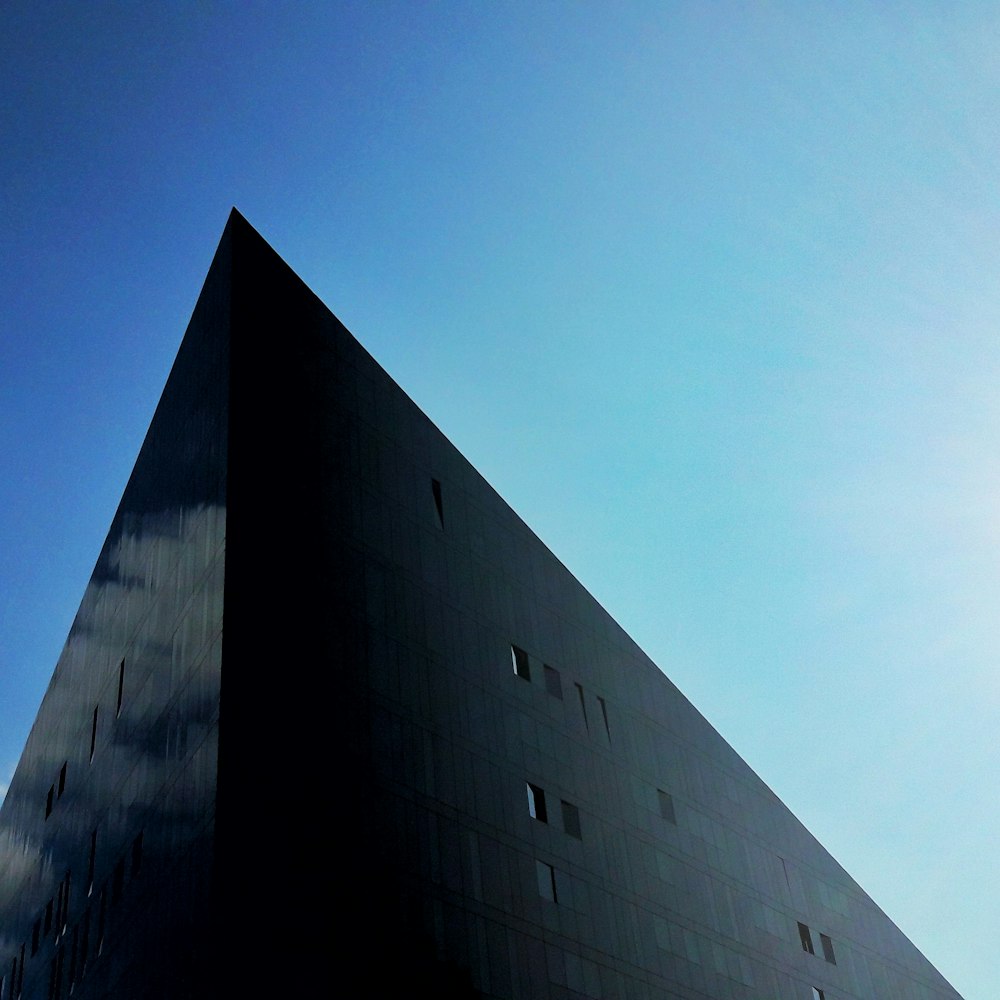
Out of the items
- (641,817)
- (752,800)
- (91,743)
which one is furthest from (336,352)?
(752,800)

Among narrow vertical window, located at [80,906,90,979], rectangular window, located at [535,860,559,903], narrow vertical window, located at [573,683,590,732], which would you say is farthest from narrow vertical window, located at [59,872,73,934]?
narrow vertical window, located at [573,683,590,732]

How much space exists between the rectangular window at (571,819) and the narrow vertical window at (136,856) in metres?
11.0

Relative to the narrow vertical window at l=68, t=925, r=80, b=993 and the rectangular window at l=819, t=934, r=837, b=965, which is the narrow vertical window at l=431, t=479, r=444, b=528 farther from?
the rectangular window at l=819, t=934, r=837, b=965

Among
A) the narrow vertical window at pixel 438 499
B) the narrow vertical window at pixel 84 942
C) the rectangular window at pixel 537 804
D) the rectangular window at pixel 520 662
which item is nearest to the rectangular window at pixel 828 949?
the rectangular window at pixel 537 804

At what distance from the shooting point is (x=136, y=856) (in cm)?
2752

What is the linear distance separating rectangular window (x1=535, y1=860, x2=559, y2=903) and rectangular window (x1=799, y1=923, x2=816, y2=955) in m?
16.8

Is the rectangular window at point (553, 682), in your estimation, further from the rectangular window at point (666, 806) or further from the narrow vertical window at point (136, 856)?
the narrow vertical window at point (136, 856)

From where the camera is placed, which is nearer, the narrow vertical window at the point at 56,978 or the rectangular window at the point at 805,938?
the narrow vertical window at the point at 56,978

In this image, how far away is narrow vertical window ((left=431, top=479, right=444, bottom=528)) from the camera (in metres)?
33.3

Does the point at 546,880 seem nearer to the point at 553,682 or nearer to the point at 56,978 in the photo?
the point at 553,682

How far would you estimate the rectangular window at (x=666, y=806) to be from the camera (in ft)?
126

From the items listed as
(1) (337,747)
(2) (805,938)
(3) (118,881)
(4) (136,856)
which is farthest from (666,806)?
(4) (136,856)

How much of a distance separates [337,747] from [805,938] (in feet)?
84.0

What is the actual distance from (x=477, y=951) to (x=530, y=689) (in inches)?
334
